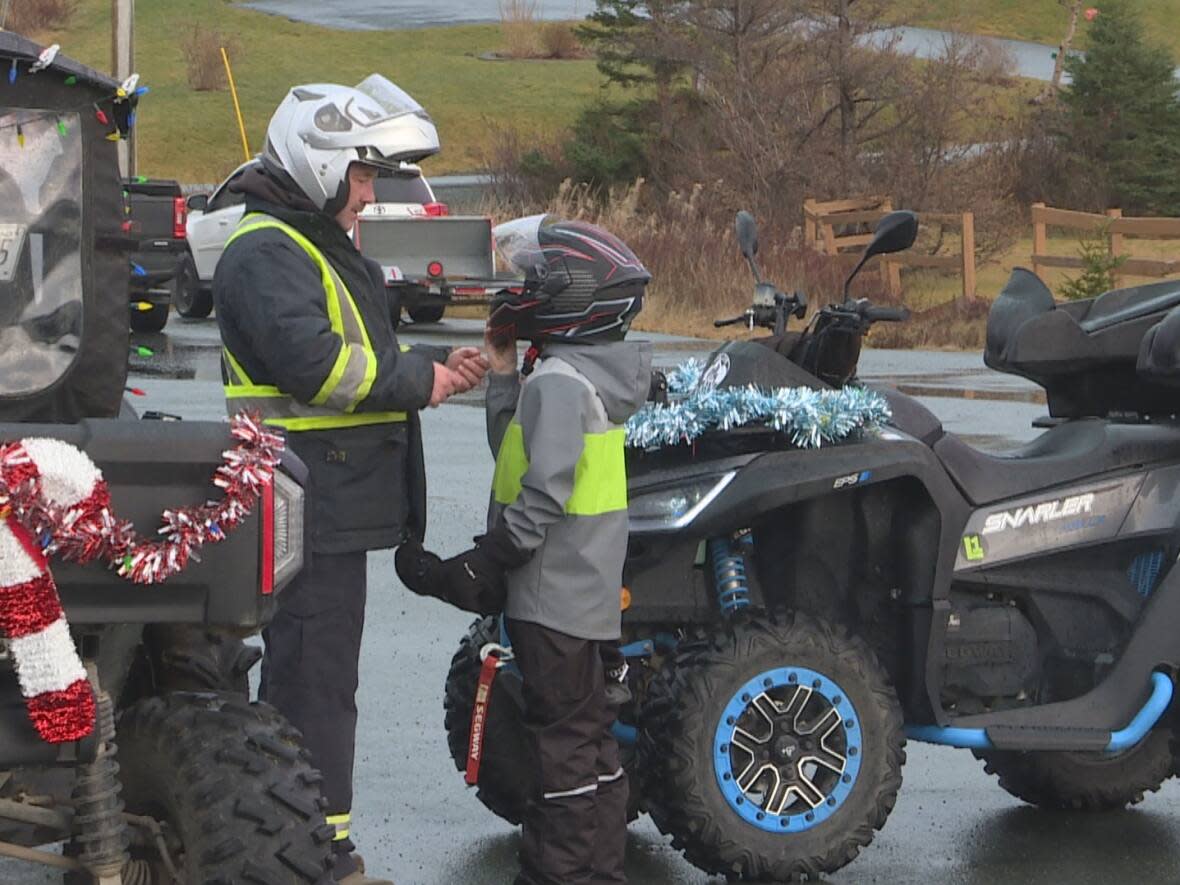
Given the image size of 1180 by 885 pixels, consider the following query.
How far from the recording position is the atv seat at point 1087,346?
608 centimetres

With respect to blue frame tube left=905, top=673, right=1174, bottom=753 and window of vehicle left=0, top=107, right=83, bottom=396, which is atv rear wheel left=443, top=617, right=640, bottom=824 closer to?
blue frame tube left=905, top=673, right=1174, bottom=753

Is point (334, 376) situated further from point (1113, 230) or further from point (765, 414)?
point (1113, 230)

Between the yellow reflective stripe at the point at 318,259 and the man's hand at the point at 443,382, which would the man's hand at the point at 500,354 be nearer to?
the man's hand at the point at 443,382

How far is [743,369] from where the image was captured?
574 centimetres

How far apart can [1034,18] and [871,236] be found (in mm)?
36470

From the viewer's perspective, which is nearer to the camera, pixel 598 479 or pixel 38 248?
pixel 38 248

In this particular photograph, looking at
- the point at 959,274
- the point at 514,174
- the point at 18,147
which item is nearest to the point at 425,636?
the point at 18,147

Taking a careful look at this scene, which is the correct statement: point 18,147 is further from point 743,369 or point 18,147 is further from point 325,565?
point 743,369

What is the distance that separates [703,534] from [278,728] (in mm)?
1667

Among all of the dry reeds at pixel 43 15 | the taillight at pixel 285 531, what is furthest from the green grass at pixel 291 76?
the taillight at pixel 285 531

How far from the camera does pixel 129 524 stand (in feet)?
12.5

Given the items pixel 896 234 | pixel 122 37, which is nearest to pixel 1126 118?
pixel 122 37

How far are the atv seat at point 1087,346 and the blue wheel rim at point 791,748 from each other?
1187mm

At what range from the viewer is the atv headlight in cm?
561
